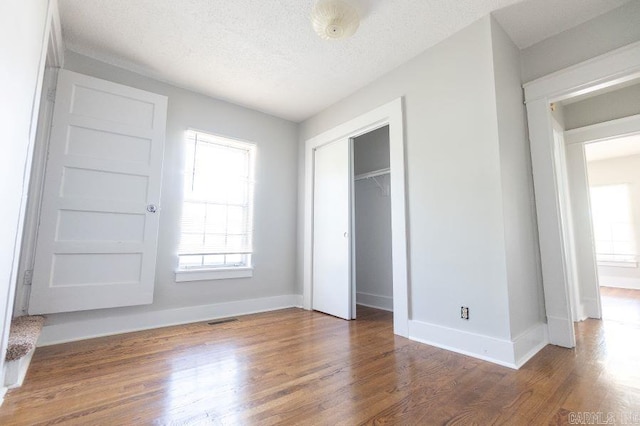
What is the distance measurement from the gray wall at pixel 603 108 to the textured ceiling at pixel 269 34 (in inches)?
52.9

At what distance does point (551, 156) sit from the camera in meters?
2.38

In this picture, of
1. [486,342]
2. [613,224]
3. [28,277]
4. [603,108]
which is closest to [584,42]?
[603,108]

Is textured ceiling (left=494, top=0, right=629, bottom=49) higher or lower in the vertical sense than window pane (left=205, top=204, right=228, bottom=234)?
higher

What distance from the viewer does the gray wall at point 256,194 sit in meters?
2.93

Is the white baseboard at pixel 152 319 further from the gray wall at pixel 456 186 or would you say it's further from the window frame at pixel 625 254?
the window frame at pixel 625 254

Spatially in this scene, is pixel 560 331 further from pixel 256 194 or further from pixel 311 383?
pixel 256 194

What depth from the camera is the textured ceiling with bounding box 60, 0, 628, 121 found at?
213 centimetres

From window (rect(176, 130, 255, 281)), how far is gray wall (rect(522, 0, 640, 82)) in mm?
3120

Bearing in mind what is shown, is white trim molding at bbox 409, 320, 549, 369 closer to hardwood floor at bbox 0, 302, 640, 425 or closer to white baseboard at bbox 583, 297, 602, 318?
hardwood floor at bbox 0, 302, 640, 425

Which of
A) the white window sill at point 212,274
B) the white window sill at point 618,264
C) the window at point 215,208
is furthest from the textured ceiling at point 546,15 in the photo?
the white window sill at point 618,264

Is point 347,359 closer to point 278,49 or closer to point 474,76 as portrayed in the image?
point 474,76

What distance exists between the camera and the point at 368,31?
236cm

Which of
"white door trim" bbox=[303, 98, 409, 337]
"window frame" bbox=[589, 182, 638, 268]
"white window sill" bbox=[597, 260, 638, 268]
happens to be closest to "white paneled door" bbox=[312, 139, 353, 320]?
"white door trim" bbox=[303, 98, 409, 337]

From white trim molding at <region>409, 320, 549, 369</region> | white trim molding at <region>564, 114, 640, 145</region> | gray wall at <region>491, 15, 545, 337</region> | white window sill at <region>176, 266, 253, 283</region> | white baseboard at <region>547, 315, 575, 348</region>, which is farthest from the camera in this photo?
white window sill at <region>176, 266, 253, 283</region>
